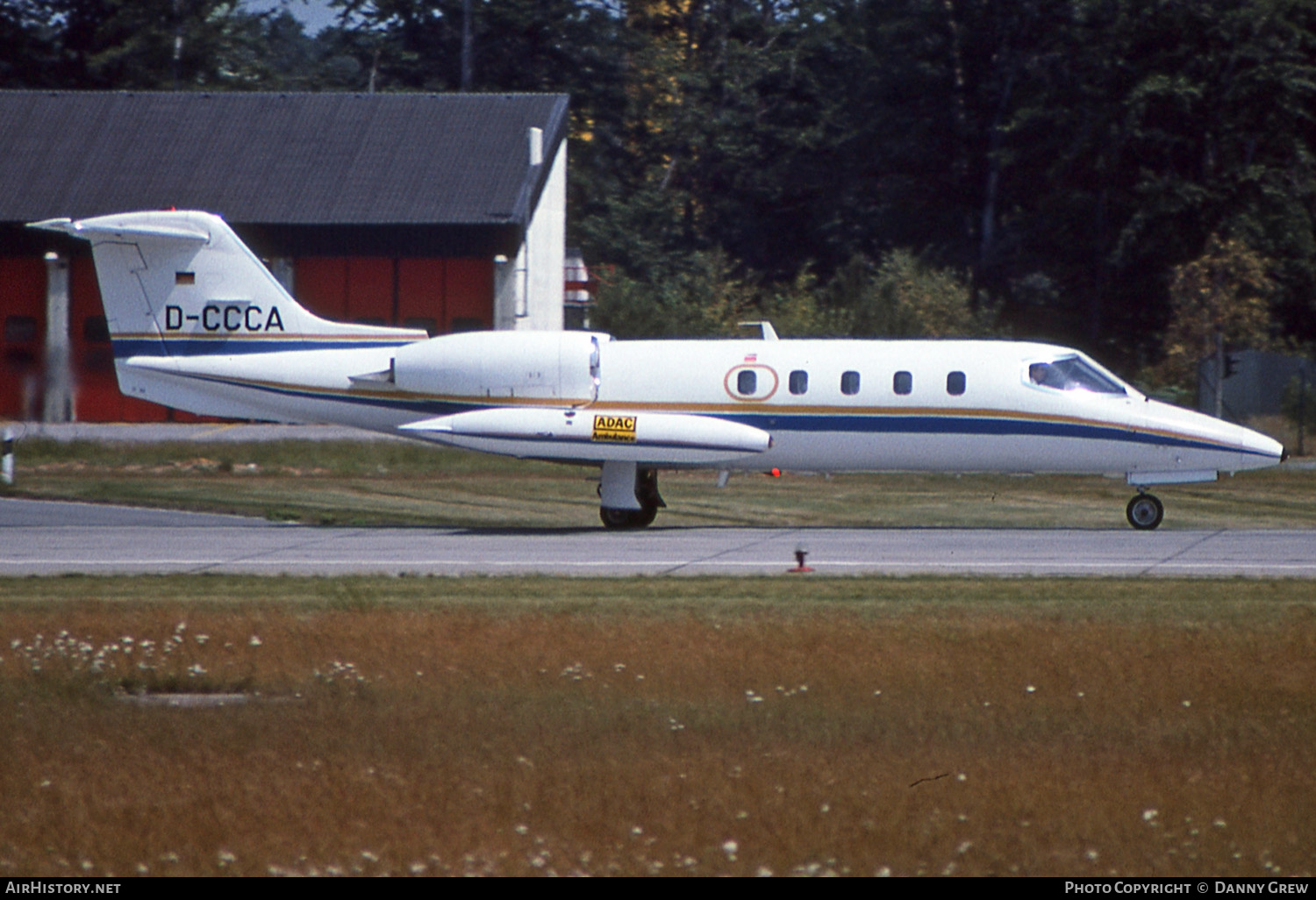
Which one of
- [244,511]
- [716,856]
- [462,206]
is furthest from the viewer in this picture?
[462,206]

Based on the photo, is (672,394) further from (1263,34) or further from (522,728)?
(1263,34)

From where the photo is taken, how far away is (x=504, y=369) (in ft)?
85.4

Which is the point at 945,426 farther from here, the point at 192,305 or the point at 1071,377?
the point at 192,305

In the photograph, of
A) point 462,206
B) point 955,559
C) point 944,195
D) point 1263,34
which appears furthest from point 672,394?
point 944,195

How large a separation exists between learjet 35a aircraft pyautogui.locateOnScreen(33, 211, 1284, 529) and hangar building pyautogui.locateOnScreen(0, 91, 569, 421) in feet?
74.1

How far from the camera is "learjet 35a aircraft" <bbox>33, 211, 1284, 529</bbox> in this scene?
25.3 m

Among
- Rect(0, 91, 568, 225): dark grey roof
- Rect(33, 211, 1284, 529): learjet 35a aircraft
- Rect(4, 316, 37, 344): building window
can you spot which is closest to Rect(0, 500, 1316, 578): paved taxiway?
Rect(33, 211, 1284, 529): learjet 35a aircraft

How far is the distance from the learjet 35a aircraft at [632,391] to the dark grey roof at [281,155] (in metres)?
22.7

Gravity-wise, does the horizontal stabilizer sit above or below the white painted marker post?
above

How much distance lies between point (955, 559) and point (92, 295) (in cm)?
3543

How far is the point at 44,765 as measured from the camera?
1088 centimetres

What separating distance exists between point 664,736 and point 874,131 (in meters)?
63.8

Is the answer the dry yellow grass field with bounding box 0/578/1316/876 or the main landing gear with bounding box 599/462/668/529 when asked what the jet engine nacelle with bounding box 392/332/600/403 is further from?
the dry yellow grass field with bounding box 0/578/1316/876

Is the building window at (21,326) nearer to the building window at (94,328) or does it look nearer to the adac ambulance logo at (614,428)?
the building window at (94,328)
